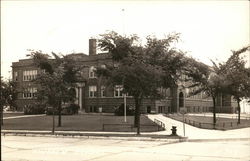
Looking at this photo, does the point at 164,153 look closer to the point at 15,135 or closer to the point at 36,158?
the point at 36,158

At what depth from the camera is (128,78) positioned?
93.9ft

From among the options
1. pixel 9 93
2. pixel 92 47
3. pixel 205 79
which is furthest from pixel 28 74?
pixel 205 79

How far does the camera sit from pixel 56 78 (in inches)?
1254

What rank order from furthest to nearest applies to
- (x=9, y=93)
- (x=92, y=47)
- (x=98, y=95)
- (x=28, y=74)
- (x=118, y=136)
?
1. (x=28, y=74)
2. (x=92, y=47)
3. (x=98, y=95)
4. (x=9, y=93)
5. (x=118, y=136)

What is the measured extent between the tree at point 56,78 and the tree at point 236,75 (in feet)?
52.4

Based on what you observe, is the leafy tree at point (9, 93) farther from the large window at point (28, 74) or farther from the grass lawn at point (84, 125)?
the large window at point (28, 74)

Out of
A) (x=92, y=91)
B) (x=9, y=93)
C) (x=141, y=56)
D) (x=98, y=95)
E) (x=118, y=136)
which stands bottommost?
(x=118, y=136)

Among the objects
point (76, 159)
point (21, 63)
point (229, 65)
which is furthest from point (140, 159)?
point (21, 63)

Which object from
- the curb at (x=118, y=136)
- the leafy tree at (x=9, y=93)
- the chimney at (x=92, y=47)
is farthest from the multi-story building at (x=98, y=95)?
the curb at (x=118, y=136)

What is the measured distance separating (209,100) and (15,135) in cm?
6681

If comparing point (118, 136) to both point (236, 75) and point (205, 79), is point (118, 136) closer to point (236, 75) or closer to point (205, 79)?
point (205, 79)

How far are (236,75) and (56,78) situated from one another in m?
18.8

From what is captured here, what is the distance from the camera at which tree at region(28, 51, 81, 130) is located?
3155 centimetres

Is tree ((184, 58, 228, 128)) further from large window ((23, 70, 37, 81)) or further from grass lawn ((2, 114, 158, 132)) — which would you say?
large window ((23, 70, 37, 81))
